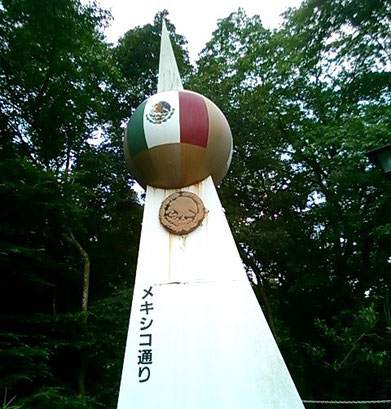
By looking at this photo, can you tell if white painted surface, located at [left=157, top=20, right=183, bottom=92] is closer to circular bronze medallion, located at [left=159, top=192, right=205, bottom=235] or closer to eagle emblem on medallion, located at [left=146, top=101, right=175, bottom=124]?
eagle emblem on medallion, located at [left=146, top=101, right=175, bottom=124]

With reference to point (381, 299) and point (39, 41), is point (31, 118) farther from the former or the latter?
A: point (381, 299)

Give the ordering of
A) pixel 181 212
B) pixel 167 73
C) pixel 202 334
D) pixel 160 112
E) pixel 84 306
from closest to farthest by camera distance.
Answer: pixel 202 334 → pixel 181 212 → pixel 160 112 → pixel 167 73 → pixel 84 306

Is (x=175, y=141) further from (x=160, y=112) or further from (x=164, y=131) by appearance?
(x=160, y=112)

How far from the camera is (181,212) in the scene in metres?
4.04

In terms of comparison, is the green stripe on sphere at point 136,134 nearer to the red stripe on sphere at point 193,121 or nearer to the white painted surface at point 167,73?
the red stripe on sphere at point 193,121

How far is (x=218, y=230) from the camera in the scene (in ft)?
13.0

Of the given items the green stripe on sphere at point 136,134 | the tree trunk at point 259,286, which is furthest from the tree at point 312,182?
the green stripe on sphere at point 136,134

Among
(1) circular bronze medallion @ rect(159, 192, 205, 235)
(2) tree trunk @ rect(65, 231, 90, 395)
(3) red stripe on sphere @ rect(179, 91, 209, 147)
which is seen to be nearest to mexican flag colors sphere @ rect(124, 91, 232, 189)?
(3) red stripe on sphere @ rect(179, 91, 209, 147)

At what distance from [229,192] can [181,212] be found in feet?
16.9

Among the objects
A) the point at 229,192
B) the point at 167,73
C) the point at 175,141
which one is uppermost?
the point at 229,192

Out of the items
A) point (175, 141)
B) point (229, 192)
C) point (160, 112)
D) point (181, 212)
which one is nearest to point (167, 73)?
point (160, 112)

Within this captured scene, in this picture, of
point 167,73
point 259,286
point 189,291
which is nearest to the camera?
point 189,291

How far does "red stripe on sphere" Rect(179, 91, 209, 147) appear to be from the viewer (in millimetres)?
4070

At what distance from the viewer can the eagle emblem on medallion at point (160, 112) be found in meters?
4.15
